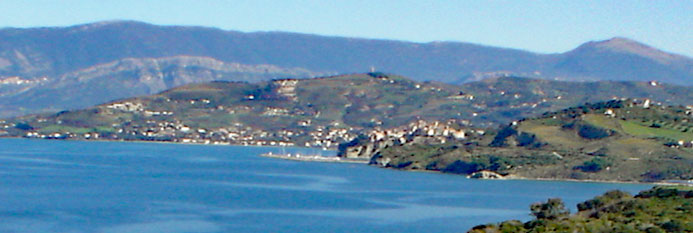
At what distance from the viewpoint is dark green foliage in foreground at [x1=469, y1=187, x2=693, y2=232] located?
180ft

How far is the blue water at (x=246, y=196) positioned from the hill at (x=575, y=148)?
12.6 feet

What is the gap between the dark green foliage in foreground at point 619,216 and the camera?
54.9 meters

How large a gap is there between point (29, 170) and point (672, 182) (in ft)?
173

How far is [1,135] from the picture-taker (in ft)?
649

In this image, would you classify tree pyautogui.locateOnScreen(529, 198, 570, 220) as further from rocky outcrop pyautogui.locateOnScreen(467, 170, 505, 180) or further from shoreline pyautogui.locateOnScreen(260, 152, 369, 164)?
shoreline pyautogui.locateOnScreen(260, 152, 369, 164)

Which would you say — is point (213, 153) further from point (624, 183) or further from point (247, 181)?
point (624, 183)

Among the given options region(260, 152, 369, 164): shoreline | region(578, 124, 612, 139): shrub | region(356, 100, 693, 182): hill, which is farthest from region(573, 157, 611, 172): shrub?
region(260, 152, 369, 164): shoreline

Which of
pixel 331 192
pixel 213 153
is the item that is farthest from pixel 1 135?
pixel 331 192

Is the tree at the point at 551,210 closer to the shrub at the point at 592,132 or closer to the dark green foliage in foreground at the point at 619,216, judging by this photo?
the dark green foliage in foreground at the point at 619,216

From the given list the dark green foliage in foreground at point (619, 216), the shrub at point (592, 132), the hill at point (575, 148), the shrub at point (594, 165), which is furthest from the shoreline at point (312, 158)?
the dark green foliage in foreground at point (619, 216)

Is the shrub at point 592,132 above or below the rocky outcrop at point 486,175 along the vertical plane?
above

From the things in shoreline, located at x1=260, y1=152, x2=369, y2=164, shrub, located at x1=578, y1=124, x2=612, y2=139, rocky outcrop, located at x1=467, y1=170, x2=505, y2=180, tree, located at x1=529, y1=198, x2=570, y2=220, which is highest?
tree, located at x1=529, y1=198, x2=570, y2=220

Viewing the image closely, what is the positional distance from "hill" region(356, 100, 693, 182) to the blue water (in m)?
3.84

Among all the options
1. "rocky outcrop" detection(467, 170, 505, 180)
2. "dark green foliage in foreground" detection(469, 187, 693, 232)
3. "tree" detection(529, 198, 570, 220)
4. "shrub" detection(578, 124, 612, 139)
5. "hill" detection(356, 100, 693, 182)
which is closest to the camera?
"dark green foliage in foreground" detection(469, 187, 693, 232)
